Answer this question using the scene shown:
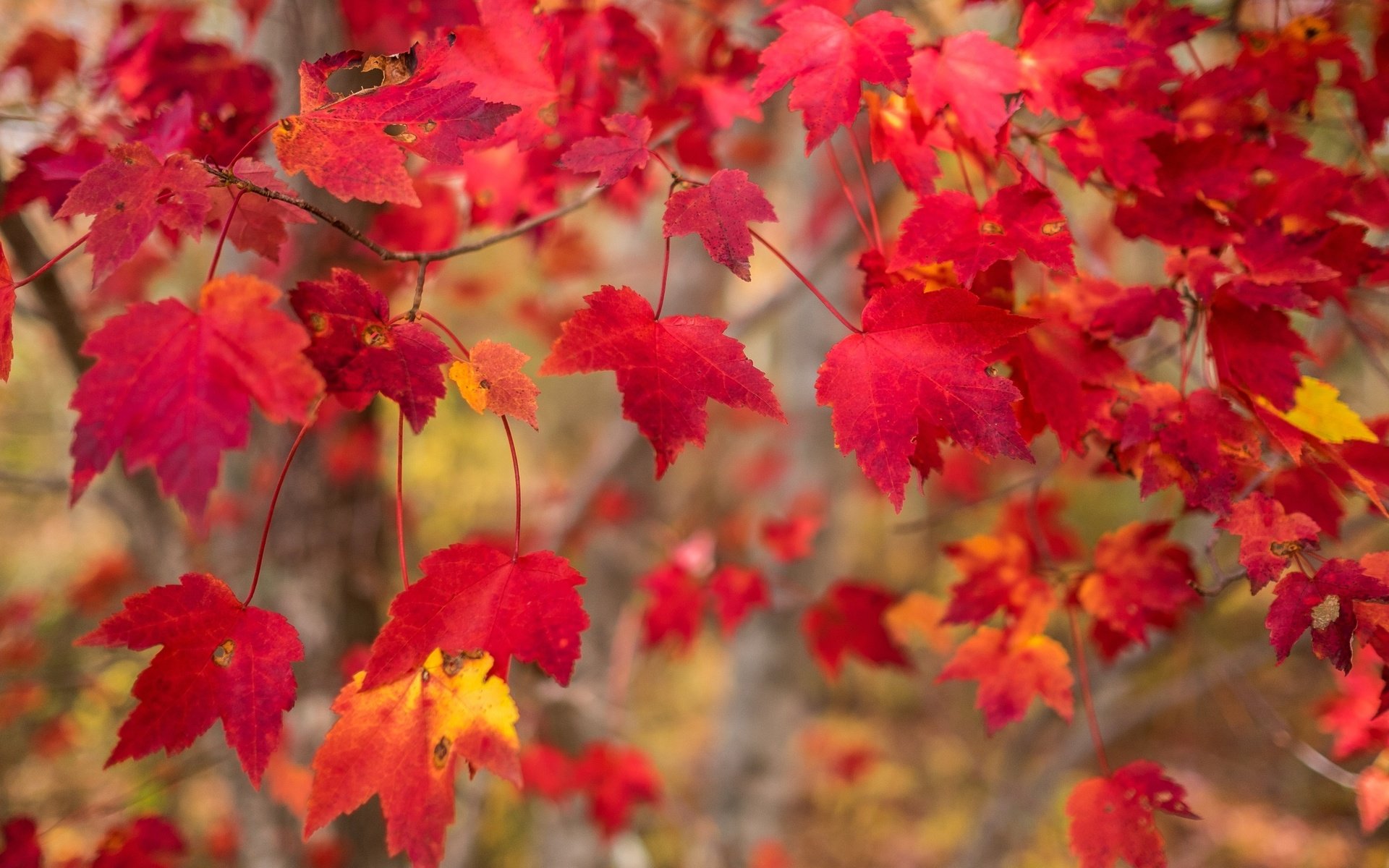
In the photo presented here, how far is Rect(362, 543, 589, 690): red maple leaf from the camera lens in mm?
863

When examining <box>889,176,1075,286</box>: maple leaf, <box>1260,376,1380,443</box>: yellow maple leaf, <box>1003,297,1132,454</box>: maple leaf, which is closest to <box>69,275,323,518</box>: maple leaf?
<box>889,176,1075,286</box>: maple leaf

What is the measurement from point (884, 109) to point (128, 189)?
0.98 m

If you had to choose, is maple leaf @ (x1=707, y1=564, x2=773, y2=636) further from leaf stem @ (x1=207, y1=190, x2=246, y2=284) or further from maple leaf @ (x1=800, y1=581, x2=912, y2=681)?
leaf stem @ (x1=207, y1=190, x2=246, y2=284)

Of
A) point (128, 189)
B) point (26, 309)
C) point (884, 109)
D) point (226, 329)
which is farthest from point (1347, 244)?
point (26, 309)

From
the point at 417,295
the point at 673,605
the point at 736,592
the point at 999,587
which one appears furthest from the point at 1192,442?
the point at 673,605

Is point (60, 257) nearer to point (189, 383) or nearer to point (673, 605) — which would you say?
point (189, 383)

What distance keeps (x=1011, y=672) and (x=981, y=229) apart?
806 millimetres

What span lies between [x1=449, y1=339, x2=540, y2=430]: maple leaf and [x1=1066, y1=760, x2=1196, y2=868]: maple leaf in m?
1.05

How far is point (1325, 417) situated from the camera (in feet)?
3.59

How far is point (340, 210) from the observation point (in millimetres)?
1825

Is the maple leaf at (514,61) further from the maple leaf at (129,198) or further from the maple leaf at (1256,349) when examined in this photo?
the maple leaf at (1256,349)

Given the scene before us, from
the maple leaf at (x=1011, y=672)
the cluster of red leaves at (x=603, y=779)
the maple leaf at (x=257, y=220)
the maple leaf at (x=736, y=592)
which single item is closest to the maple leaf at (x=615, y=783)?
the cluster of red leaves at (x=603, y=779)

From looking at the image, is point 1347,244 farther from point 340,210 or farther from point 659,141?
point 340,210

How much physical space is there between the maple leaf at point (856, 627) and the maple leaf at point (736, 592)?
162 millimetres
